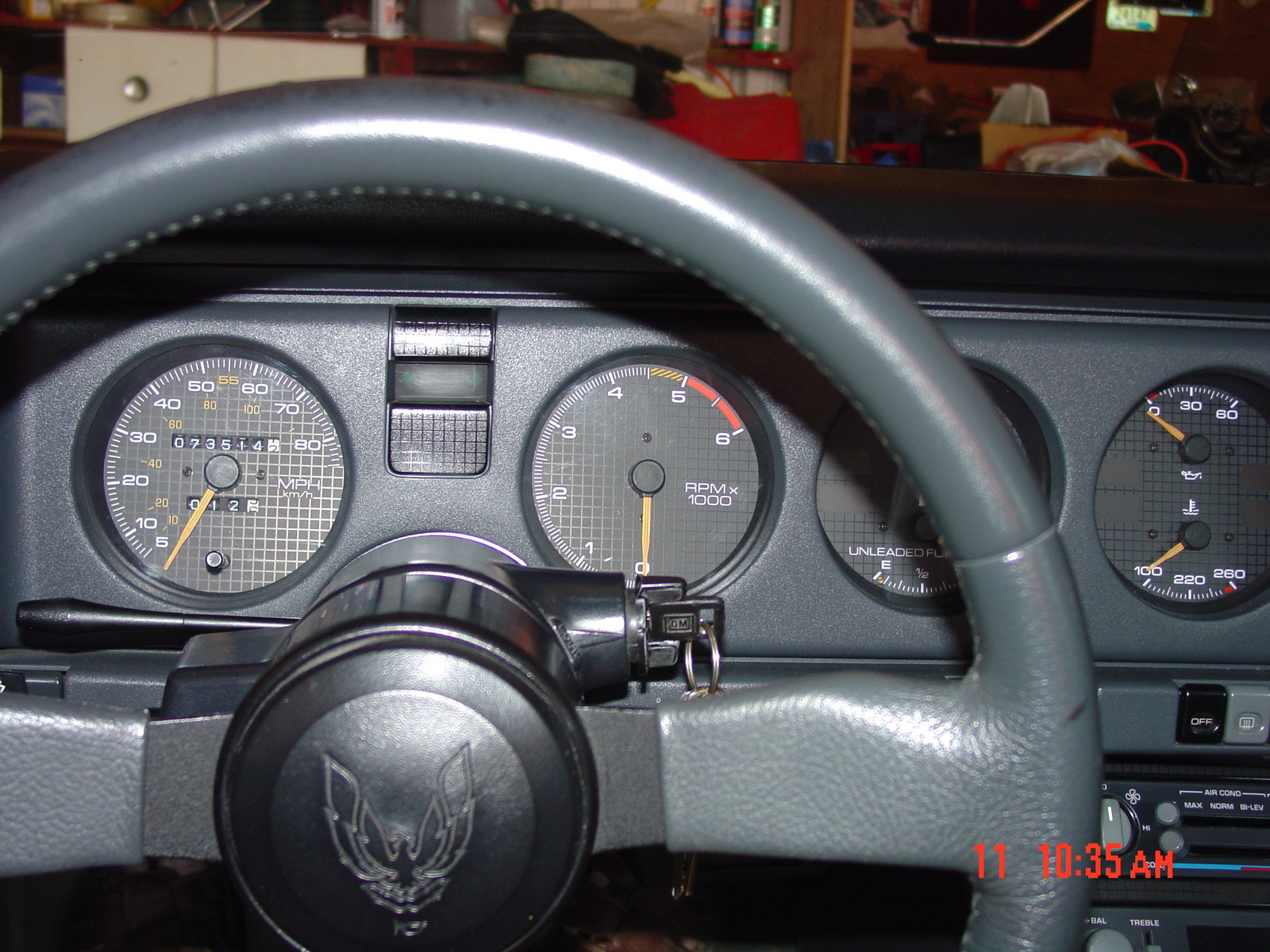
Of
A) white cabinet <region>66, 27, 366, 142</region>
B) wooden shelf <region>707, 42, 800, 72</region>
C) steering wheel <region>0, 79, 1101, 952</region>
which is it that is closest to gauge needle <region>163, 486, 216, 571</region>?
steering wheel <region>0, 79, 1101, 952</region>

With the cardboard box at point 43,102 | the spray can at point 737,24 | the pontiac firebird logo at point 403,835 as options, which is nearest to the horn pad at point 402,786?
the pontiac firebird logo at point 403,835

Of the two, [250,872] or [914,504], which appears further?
[914,504]

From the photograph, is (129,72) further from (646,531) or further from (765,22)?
(646,531)

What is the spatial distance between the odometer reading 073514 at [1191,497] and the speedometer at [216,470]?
97 cm

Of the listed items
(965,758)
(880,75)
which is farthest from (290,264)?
(880,75)

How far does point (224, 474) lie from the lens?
1186 mm

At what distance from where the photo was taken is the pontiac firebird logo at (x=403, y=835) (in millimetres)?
581

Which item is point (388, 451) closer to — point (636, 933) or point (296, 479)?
point (296, 479)

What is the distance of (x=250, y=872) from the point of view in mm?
601

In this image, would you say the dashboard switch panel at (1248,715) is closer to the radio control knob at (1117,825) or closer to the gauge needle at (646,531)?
the radio control knob at (1117,825)

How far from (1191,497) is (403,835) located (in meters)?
1.10

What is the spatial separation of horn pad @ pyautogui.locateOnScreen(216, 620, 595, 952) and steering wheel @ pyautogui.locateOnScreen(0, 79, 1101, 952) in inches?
2.9

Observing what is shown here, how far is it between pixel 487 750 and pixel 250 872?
16cm

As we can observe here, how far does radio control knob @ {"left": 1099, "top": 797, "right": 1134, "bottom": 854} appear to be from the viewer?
3.80 feet
